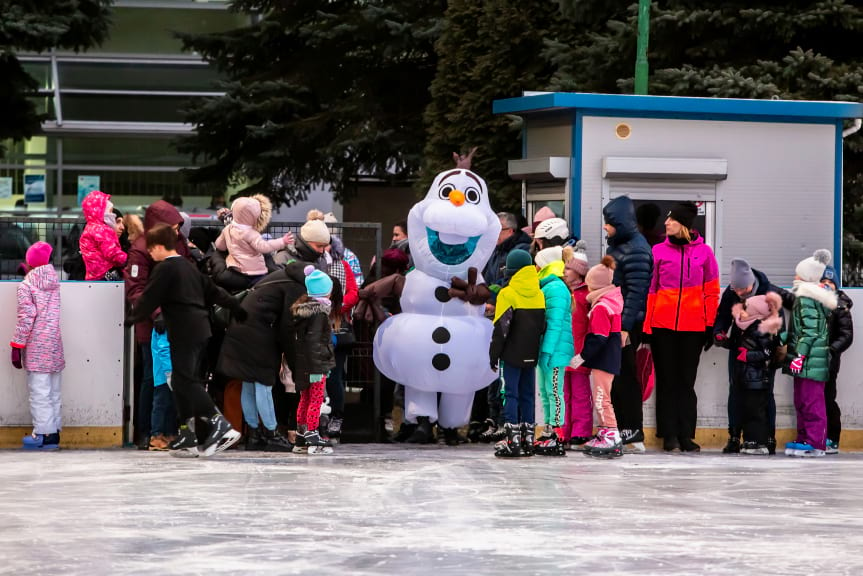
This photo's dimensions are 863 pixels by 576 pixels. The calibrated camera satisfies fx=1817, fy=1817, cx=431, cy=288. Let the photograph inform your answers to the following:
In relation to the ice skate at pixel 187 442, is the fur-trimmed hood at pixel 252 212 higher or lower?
higher

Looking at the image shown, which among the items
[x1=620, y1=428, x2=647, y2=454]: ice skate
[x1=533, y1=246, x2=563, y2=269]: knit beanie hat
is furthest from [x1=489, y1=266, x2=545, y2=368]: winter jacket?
[x1=620, y1=428, x2=647, y2=454]: ice skate

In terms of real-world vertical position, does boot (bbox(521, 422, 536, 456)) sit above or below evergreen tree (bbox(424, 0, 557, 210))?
below

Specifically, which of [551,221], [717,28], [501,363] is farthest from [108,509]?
[717,28]

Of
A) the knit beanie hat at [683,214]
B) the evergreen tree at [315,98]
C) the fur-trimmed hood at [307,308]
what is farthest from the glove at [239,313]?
the evergreen tree at [315,98]

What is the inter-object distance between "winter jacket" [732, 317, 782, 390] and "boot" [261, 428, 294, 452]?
359 centimetres

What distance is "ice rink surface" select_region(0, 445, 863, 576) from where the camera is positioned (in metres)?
9.10

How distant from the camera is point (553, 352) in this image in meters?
13.5

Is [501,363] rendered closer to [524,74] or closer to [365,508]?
[365,508]

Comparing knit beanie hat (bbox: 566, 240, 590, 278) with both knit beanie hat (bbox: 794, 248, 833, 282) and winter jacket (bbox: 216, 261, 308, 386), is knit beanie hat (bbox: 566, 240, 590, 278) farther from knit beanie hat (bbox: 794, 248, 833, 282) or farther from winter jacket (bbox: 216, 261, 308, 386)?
winter jacket (bbox: 216, 261, 308, 386)

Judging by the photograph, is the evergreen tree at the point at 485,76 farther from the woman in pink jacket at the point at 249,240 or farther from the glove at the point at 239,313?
Answer: the glove at the point at 239,313

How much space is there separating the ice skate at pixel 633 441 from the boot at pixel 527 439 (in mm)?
1026

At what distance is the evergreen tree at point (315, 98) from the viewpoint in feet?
98.1

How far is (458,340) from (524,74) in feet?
34.4

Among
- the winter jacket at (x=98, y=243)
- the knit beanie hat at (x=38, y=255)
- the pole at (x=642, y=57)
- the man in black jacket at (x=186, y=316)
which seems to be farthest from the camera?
the pole at (x=642, y=57)
